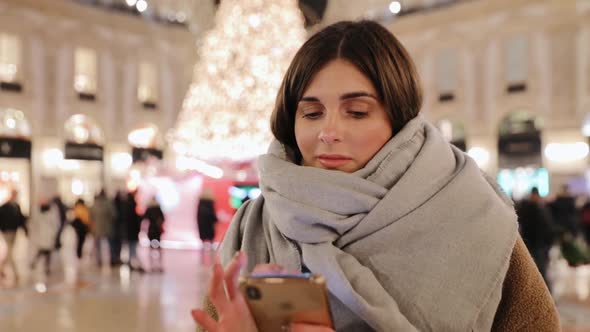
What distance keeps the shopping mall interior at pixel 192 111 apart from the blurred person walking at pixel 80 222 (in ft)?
0.17

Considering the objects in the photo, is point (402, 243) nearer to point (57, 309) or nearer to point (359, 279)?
point (359, 279)

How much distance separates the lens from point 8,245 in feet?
32.3

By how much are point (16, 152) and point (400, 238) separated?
2272 cm

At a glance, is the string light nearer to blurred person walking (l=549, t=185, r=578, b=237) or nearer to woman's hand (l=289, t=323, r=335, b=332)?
blurred person walking (l=549, t=185, r=578, b=237)

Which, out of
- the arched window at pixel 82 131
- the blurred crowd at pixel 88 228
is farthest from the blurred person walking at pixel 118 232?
the arched window at pixel 82 131

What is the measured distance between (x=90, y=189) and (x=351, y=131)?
24142 millimetres

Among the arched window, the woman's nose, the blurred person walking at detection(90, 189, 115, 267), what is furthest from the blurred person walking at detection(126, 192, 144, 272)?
the arched window

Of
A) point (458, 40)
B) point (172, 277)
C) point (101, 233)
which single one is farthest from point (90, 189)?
point (458, 40)

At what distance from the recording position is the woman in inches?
41.7

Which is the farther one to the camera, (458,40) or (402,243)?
(458,40)

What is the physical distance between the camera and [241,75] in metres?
13.9

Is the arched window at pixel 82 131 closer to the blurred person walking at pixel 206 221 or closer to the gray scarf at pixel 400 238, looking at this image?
the blurred person walking at pixel 206 221

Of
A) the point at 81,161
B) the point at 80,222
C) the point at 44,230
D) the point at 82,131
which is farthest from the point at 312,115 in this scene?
the point at 82,131

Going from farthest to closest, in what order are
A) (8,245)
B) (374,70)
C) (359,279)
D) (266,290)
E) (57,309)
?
(8,245) < (57,309) < (374,70) < (359,279) < (266,290)
